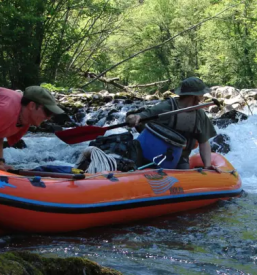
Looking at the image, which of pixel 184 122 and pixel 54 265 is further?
pixel 184 122

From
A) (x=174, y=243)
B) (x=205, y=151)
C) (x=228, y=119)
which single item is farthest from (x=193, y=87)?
(x=228, y=119)

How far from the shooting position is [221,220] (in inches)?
178

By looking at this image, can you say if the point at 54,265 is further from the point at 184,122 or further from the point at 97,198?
the point at 184,122

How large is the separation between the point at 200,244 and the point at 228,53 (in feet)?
82.4

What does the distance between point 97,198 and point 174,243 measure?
0.71m

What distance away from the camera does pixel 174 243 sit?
3.71 metres

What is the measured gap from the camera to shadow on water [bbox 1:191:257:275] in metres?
3.12

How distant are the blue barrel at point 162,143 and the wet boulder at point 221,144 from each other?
12.9ft

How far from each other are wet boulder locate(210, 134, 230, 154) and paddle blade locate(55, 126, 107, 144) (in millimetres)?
4196

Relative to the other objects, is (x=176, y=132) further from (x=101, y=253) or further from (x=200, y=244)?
(x=101, y=253)

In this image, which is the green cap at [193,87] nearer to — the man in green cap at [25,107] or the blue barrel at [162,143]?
the blue barrel at [162,143]

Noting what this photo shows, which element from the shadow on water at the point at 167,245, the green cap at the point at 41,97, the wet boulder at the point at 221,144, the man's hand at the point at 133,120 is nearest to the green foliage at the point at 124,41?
the wet boulder at the point at 221,144

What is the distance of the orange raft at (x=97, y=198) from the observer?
3525 millimetres

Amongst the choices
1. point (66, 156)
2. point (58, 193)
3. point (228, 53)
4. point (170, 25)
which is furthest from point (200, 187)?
point (170, 25)
